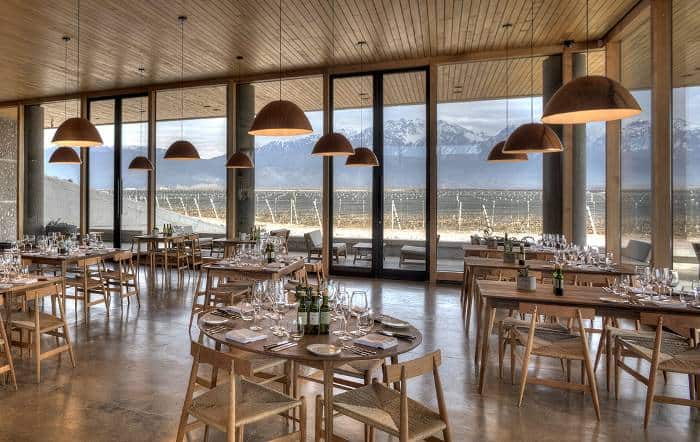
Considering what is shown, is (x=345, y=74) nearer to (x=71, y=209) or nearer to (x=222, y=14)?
(x=222, y=14)

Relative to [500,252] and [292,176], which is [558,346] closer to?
[500,252]

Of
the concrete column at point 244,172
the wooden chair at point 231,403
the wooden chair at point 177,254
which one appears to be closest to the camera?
the wooden chair at point 231,403

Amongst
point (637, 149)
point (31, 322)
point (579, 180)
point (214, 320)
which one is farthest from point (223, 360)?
point (579, 180)

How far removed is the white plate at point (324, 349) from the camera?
2.22 m

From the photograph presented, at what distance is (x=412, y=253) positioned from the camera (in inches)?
329

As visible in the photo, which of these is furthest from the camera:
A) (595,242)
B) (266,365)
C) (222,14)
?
(595,242)

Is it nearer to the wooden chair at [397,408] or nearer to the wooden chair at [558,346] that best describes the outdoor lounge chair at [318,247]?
the wooden chair at [558,346]

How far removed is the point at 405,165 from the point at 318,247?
237 cm

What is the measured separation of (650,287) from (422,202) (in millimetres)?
4940

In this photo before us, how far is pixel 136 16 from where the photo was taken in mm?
6324

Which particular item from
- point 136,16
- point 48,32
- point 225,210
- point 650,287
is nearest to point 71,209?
point 225,210

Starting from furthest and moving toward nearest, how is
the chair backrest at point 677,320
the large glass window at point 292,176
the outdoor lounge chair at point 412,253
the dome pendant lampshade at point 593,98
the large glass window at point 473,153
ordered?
1. the large glass window at point 292,176
2. the outdoor lounge chair at point 412,253
3. the large glass window at point 473,153
4. the chair backrest at point 677,320
5. the dome pendant lampshade at point 593,98

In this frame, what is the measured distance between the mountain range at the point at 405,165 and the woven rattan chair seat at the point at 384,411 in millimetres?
5020

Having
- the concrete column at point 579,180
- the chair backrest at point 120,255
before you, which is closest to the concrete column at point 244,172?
the chair backrest at point 120,255
